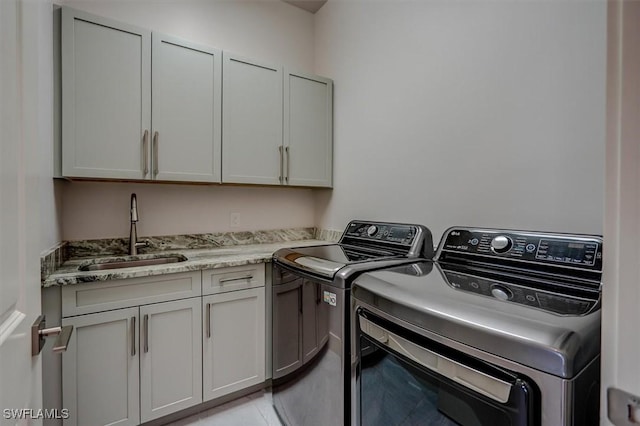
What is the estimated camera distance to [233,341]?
1883 mm

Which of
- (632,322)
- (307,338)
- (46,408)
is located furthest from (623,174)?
(46,408)

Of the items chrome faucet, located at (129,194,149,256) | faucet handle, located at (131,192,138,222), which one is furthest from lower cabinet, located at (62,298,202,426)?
faucet handle, located at (131,192,138,222)

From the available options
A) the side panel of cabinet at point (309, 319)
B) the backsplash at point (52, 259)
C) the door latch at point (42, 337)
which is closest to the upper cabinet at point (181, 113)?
the backsplash at point (52, 259)

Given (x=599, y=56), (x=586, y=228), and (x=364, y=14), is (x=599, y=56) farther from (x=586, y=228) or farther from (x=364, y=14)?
(x=364, y=14)

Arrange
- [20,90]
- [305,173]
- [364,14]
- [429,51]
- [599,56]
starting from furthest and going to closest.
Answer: [305,173], [364,14], [429,51], [599,56], [20,90]

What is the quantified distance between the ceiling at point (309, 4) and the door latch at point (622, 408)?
3.12 m

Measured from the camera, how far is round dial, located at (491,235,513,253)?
1.24m

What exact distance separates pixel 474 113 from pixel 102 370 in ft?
7.45

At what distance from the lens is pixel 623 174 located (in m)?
0.40

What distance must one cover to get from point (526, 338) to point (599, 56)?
1.15m

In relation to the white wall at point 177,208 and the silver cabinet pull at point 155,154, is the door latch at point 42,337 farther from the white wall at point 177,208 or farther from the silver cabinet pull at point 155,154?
the white wall at point 177,208

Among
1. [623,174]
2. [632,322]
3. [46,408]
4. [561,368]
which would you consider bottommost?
[46,408]

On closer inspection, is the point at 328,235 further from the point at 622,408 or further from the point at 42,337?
the point at 622,408

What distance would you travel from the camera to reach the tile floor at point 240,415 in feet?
5.78
